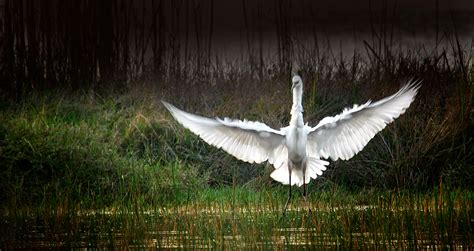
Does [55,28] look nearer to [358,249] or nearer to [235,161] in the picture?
[235,161]

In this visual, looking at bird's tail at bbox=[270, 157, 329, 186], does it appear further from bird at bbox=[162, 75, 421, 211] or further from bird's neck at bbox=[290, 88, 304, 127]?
bird's neck at bbox=[290, 88, 304, 127]

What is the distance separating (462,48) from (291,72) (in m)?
1.62

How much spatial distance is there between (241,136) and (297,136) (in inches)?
15.1

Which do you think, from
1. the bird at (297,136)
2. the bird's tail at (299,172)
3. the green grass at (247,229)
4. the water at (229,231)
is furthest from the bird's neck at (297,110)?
the water at (229,231)

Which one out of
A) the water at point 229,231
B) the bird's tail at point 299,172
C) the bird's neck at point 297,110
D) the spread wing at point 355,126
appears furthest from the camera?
the bird's tail at point 299,172

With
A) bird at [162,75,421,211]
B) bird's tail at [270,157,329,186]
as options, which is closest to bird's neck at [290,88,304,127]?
bird at [162,75,421,211]

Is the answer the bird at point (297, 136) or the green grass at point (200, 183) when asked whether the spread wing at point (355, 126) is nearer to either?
the bird at point (297, 136)

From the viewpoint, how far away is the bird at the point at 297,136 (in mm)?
6305

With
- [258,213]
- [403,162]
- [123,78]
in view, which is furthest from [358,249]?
[123,78]

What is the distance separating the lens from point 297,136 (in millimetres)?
6746

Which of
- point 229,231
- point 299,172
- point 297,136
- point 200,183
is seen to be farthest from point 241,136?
point 229,231

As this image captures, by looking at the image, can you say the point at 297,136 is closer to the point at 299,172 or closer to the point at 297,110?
the point at 297,110

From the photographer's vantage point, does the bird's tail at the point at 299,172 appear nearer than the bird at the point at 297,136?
No

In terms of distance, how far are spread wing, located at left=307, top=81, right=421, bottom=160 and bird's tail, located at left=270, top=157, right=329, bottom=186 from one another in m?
0.06
